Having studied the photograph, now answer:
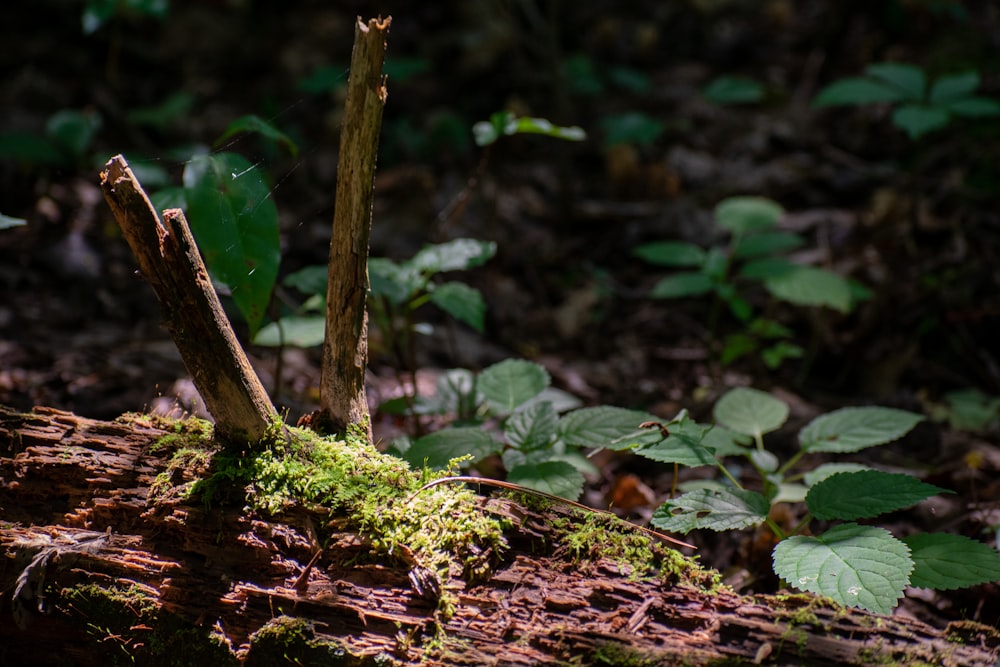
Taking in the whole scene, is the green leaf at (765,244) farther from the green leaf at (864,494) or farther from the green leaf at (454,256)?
the green leaf at (864,494)

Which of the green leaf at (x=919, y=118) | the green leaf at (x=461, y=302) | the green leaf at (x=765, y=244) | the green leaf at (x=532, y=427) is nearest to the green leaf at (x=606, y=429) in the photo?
the green leaf at (x=532, y=427)

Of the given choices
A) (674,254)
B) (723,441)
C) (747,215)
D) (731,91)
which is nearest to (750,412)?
(723,441)

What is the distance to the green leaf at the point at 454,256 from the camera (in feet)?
7.87

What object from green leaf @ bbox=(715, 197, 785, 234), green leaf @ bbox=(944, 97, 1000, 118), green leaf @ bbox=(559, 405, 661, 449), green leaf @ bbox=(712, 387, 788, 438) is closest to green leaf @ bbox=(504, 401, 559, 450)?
green leaf @ bbox=(559, 405, 661, 449)

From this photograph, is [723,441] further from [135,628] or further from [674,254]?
[135,628]

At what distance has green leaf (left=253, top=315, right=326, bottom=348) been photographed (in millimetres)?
2323

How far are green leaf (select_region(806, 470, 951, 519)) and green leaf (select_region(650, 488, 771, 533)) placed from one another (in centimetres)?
13

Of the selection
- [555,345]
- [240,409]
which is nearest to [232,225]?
[240,409]

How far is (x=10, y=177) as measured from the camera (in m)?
4.28

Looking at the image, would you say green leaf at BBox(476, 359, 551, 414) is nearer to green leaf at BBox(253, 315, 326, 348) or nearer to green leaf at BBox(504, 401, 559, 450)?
green leaf at BBox(504, 401, 559, 450)

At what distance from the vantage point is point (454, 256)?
2430mm

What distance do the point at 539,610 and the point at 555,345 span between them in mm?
2317

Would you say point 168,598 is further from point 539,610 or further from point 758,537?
point 758,537

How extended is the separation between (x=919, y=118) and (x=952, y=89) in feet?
1.09
